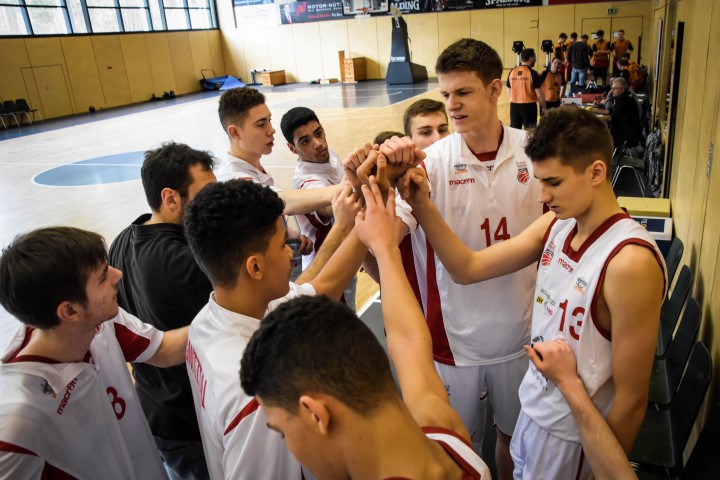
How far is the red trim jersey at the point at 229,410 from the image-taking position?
156 centimetres

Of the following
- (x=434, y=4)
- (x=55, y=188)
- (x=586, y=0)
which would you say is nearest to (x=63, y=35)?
(x=55, y=188)

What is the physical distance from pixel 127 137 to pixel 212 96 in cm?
1044

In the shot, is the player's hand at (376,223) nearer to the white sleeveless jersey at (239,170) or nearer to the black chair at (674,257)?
the white sleeveless jersey at (239,170)

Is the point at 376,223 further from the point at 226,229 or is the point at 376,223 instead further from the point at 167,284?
the point at 167,284

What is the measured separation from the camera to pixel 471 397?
2.86 metres

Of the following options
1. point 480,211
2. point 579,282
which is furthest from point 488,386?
point 579,282

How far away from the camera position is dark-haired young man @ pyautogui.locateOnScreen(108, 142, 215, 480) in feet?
7.98

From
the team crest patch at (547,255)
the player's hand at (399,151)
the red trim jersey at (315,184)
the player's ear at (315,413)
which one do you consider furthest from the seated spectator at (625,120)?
the player's ear at (315,413)

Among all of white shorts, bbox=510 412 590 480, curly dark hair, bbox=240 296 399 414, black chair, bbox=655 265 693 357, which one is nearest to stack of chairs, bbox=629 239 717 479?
black chair, bbox=655 265 693 357

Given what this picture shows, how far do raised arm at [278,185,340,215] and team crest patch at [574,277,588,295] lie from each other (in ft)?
5.80

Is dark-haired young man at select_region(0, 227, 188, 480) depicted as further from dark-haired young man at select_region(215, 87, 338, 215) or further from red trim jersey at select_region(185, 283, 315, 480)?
dark-haired young man at select_region(215, 87, 338, 215)

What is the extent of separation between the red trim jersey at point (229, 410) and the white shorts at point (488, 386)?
4.54 ft

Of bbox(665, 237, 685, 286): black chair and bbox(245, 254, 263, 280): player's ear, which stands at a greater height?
bbox(245, 254, 263, 280): player's ear

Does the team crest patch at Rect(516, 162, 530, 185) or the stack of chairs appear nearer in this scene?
the team crest patch at Rect(516, 162, 530, 185)
